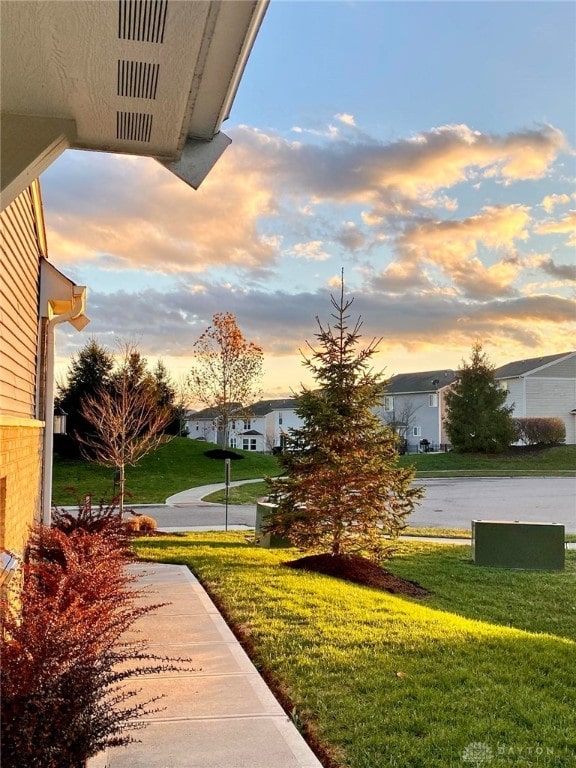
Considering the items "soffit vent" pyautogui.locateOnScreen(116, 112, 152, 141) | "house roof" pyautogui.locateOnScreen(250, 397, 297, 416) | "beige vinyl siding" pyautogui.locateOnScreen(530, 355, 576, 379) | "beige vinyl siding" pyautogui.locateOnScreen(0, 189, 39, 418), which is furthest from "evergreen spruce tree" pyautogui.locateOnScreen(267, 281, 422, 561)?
"house roof" pyautogui.locateOnScreen(250, 397, 297, 416)

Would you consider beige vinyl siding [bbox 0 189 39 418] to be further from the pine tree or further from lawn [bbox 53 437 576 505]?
the pine tree

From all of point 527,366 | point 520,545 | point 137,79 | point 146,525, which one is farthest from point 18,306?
point 527,366

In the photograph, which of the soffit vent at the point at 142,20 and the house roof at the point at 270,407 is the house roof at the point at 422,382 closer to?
the house roof at the point at 270,407

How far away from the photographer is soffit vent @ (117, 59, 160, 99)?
2.53 m

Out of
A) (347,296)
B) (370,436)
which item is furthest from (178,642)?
(347,296)

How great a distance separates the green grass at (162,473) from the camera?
24.9 m

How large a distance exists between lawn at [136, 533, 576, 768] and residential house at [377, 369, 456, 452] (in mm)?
46078

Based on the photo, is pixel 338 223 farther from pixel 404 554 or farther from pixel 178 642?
pixel 178 642

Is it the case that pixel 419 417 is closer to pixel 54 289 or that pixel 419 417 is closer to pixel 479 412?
pixel 479 412

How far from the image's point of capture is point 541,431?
41.8 m

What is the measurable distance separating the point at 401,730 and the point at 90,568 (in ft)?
8.37

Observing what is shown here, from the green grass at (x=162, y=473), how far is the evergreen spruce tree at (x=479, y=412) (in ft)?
40.3

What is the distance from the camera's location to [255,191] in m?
11.8

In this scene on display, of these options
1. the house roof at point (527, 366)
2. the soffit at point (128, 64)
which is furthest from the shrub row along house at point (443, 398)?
Result: the soffit at point (128, 64)
